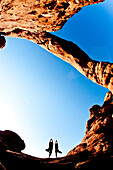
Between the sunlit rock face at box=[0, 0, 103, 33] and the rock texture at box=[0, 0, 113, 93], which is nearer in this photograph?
the rock texture at box=[0, 0, 113, 93]

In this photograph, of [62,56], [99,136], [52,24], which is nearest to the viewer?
[99,136]

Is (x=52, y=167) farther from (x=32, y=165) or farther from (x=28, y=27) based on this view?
(x=28, y=27)

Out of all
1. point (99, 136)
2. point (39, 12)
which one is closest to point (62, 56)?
point (39, 12)

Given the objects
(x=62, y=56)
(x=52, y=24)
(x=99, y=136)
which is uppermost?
(x=52, y=24)

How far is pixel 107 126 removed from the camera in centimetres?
1330

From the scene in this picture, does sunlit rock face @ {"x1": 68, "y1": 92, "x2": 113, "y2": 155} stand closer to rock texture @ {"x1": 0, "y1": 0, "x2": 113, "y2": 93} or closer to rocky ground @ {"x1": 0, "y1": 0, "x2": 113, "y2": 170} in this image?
rocky ground @ {"x1": 0, "y1": 0, "x2": 113, "y2": 170}

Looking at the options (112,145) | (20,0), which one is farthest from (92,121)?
(20,0)

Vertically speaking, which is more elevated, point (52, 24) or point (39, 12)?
point (52, 24)

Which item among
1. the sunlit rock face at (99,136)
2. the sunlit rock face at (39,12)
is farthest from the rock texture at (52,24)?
the sunlit rock face at (99,136)

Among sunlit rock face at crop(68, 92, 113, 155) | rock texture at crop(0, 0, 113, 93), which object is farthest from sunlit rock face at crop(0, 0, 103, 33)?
sunlit rock face at crop(68, 92, 113, 155)

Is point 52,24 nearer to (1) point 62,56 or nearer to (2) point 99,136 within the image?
(1) point 62,56

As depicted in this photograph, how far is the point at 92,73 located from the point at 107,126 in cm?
733

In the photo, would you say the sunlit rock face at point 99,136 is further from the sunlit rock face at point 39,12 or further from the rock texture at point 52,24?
the sunlit rock face at point 39,12

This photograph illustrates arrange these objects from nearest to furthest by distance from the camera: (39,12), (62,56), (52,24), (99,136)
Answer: (39,12) → (99,136) → (52,24) → (62,56)
